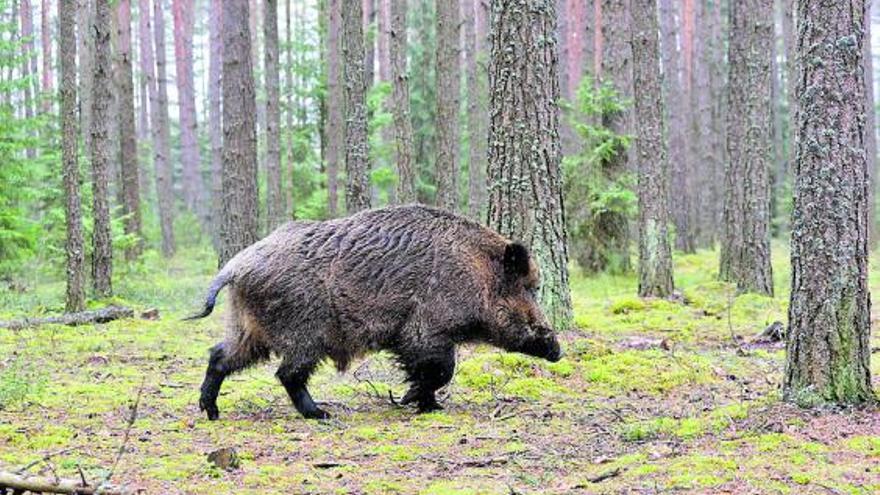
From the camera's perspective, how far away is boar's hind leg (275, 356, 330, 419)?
23.1 feet

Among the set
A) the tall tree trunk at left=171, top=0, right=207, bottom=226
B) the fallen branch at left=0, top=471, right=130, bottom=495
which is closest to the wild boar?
the fallen branch at left=0, top=471, right=130, bottom=495

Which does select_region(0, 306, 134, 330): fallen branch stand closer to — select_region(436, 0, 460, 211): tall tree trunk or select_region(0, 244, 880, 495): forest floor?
select_region(0, 244, 880, 495): forest floor

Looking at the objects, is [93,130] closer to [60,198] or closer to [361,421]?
[60,198]

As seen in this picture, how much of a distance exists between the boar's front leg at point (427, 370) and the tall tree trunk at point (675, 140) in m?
20.9

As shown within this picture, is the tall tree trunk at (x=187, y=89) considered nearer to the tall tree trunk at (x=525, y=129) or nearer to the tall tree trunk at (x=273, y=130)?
the tall tree trunk at (x=273, y=130)

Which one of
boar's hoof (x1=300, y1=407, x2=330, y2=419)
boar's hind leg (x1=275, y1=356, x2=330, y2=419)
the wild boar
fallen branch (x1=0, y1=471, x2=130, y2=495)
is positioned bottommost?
boar's hoof (x1=300, y1=407, x2=330, y2=419)

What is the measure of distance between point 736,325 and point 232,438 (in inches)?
A: 306

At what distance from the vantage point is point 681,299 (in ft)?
47.8

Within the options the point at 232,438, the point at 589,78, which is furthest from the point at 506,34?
the point at 589,78

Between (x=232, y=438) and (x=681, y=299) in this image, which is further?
(x=681, y=299)

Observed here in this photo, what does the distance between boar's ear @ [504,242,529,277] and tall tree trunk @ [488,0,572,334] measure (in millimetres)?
1674

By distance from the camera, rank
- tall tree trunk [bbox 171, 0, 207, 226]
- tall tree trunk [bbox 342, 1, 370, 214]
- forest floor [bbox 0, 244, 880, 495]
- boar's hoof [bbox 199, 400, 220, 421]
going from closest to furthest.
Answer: forest floor [bbox 0, 244, 880, 495] < boar's hoof [bbox 199, 400, 220, 421] < tall tree trunk [bbox 342, 1, 370, 214] < tall tree trunk [bbox 171, 0, 207, 226]

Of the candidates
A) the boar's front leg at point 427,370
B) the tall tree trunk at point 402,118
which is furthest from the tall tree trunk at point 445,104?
the boar's front leg at point 427,370

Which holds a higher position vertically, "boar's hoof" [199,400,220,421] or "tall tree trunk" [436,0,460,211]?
"tall tree trunk" [436,0,460,211]
